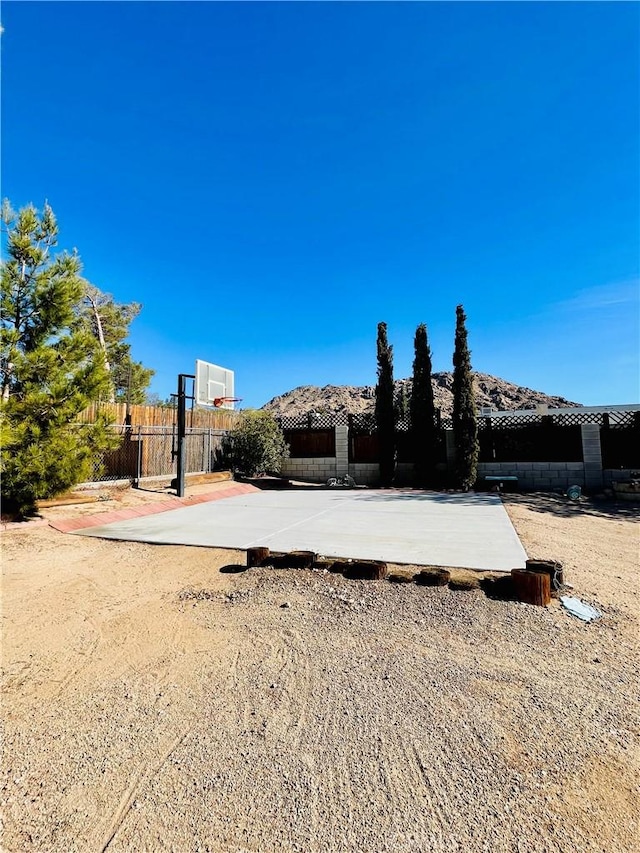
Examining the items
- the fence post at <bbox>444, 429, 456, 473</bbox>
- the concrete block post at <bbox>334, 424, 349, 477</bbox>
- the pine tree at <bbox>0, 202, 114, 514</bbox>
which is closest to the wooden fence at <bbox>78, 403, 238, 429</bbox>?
the pine tree at <bbox>0, 202, 114, 514</bbox>

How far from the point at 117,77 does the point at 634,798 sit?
11.5m

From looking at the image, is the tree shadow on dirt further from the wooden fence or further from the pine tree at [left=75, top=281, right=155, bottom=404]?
the pine tree at [left=75, top=281, right=155, bottom=404]

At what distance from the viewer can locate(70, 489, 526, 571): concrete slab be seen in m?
4.41

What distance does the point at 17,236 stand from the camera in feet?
22.9

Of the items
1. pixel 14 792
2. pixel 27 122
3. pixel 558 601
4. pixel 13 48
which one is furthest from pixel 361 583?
pixel 27 122

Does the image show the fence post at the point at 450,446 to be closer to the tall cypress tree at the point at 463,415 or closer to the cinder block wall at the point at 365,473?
the tall cypress tree at the point at 463,415

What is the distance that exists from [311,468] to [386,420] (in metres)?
3.32

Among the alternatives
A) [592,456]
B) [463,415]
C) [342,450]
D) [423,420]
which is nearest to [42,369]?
[342,450]

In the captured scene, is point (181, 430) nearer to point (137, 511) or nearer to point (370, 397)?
point (137, 511)

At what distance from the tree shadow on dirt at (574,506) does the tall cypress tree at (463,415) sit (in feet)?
5.38

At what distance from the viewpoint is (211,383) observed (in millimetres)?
12367

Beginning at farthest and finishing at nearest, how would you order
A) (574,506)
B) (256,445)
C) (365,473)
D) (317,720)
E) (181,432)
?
(365,473) < (256,445) < (181,432) < (574,506) < (317,720)

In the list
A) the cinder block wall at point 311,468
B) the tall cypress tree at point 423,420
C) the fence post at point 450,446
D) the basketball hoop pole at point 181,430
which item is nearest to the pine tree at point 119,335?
the cinder block wall at point 311,468

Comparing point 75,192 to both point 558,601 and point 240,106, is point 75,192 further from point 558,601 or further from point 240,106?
point 558,601
